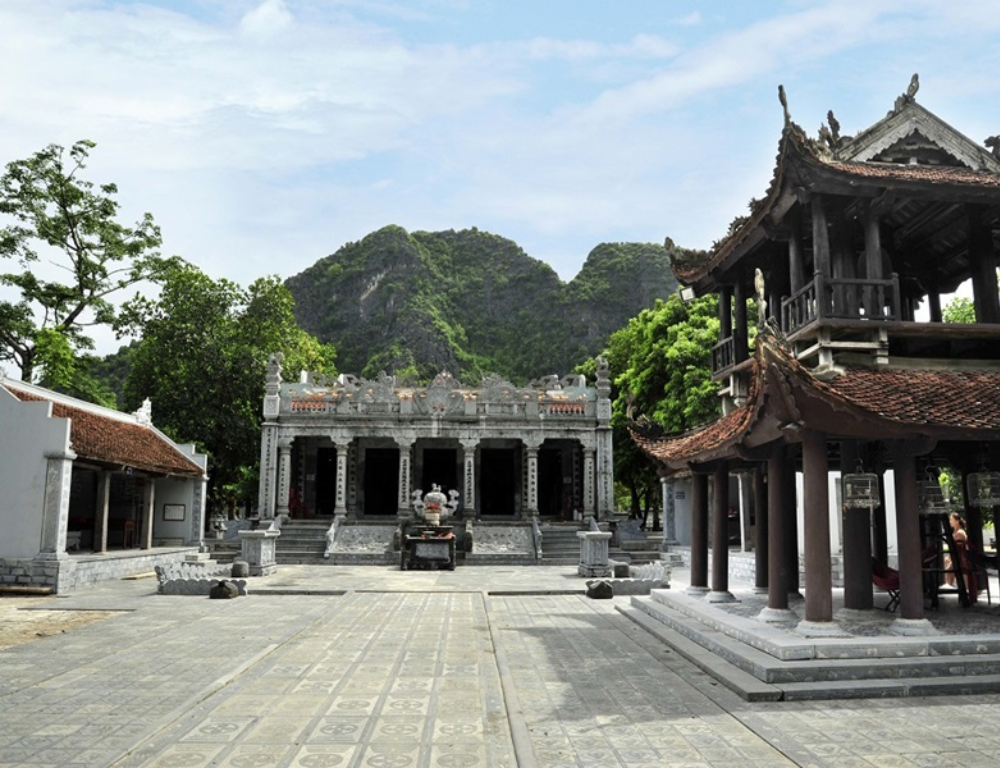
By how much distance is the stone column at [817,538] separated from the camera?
859 cm

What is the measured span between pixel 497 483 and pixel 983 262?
24587 mm

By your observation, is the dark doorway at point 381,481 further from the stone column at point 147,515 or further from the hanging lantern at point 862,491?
the hanging lantern at point 862,491

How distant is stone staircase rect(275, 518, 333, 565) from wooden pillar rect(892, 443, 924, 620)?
19748mm

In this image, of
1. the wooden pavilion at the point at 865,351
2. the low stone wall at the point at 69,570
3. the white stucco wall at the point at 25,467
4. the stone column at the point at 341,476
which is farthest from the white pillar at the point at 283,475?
the wooden pavilion at the point at 865,351

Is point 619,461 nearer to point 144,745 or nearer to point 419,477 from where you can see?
point 419,477

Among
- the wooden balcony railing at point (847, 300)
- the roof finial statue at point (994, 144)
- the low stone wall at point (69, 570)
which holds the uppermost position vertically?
the roof finial statue at point (994, 144)

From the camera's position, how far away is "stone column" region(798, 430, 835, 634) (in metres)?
8.59

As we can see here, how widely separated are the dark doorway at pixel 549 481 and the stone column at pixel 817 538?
80.8 feet

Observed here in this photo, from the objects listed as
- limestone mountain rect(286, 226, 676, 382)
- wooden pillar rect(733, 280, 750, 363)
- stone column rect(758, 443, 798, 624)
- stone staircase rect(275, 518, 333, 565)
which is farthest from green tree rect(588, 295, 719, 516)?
limestone mountain rect(286, 226, 676, 382)

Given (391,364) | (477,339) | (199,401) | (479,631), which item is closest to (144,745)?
(479,631)

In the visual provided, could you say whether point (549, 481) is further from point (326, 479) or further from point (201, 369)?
point (201, 369)

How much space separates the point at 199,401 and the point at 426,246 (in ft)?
215

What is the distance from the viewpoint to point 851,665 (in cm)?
789

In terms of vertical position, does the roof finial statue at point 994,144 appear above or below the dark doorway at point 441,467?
above
